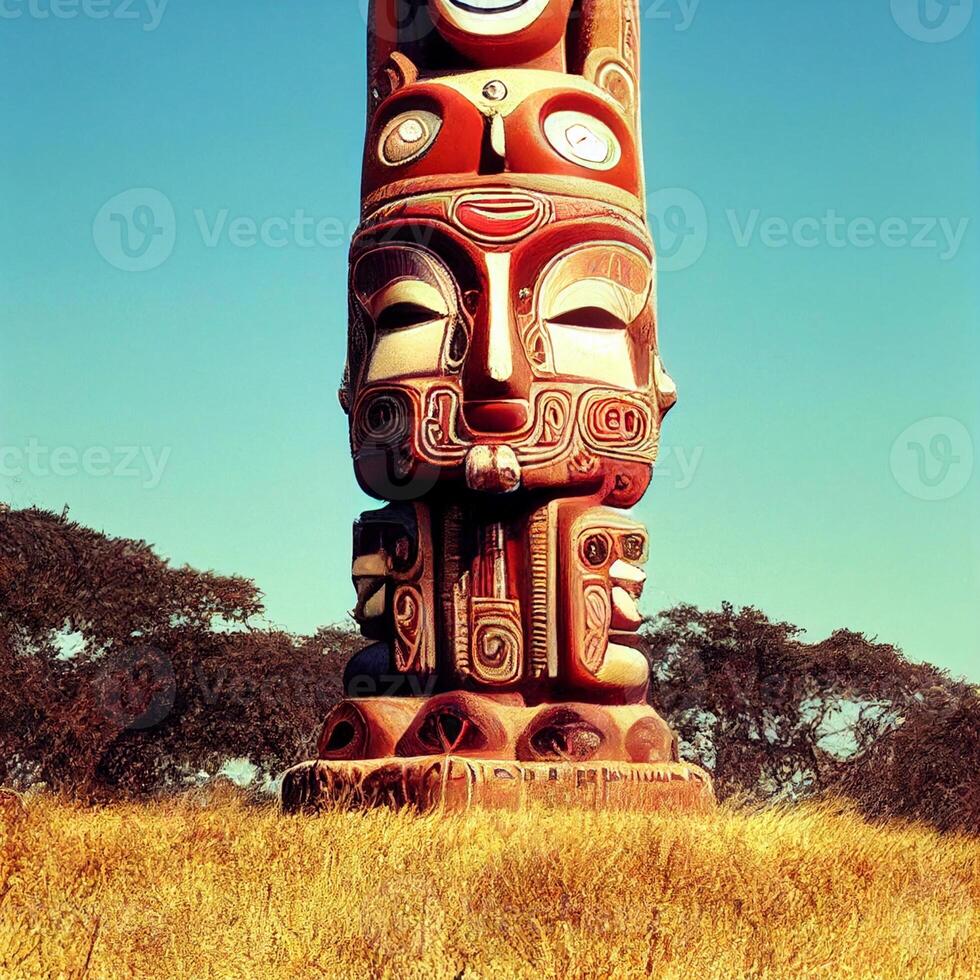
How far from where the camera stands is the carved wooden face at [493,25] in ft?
39.2

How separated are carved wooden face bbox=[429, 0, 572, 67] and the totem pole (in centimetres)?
4

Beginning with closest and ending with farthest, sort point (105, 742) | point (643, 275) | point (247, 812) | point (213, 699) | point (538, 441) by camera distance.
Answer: point (247, 812) < point (538, 441) < point (643, 275) < point (105, 742) < point (213, 699)

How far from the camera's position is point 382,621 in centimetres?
1116

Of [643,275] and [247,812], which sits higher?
[643,275]

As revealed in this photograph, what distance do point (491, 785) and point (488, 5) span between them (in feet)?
22.1

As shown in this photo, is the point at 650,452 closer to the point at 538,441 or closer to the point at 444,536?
the point at 538,441

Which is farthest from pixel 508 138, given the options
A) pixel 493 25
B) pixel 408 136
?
pixel 493 25

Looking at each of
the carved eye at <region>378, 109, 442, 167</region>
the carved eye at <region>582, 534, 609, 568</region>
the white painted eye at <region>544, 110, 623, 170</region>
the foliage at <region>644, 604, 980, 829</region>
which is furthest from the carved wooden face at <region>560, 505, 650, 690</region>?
the foliage at <region>644, 604, 980, 829</region>

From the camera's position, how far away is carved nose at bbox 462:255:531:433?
1059 centimetres

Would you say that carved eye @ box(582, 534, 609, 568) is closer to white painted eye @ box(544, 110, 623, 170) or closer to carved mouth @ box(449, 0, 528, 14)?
white painted eye @ box(544, 110, 623, 170)

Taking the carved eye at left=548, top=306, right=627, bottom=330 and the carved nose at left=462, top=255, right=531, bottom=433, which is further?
the carved eye at left=548, top=306, right=627, bottom=330

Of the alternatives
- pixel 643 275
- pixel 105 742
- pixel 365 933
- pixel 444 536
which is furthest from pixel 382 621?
pixel 105 742

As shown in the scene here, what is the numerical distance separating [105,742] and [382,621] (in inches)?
279

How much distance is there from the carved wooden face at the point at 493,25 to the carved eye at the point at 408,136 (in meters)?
0.82
